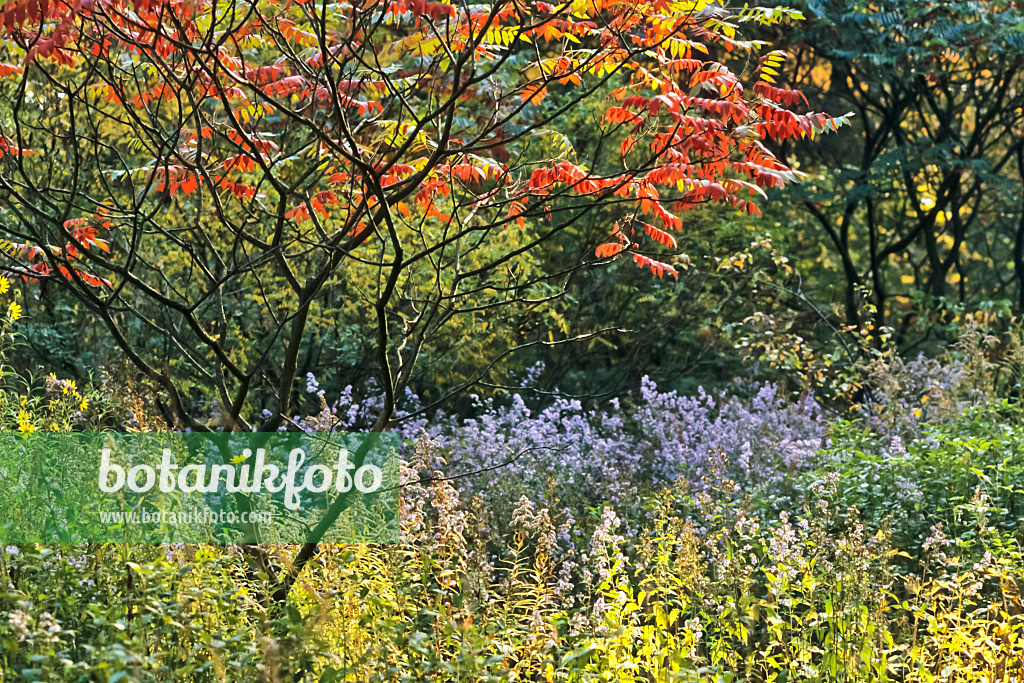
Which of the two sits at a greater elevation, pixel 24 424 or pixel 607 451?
pixel 607 451
